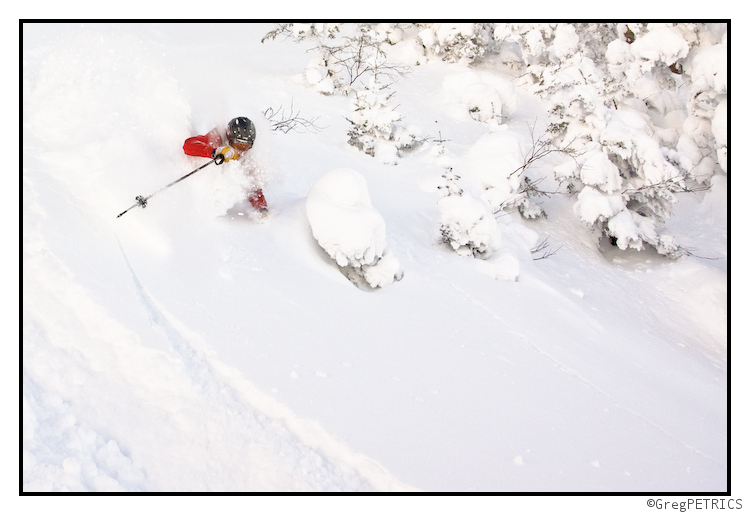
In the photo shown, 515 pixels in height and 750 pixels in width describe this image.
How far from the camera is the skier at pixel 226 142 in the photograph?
5119mm

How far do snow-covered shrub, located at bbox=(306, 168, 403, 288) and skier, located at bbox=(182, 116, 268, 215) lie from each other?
717 mm

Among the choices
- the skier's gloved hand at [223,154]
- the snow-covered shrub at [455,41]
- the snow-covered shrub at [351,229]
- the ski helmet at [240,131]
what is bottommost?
the snow-covered shrub at [455,41]

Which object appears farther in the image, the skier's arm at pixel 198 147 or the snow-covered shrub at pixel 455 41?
the snow-covered shrub at pixel 455 41

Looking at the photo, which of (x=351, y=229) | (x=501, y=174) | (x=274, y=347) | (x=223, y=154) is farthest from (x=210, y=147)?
(x=501, y=174)

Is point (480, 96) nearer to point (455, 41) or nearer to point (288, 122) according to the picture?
point (455, 41)

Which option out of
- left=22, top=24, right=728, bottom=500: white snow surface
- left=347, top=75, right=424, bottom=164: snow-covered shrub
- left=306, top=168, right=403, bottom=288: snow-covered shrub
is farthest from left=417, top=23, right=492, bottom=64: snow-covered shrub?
left=306, top=168, right=403, bottom=288: snow-covered shrub

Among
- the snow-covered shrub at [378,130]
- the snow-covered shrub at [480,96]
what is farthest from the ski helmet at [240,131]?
the snow-covered shrub at [480,96]

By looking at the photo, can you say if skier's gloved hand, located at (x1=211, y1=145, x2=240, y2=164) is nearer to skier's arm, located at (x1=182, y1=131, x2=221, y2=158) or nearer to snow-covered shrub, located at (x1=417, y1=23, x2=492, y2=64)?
skier's arm, located at (x1=182, y1=131, x2=221, y2=158)

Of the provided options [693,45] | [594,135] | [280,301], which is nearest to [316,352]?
[280,301]

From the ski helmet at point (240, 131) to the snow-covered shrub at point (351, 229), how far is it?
841 mm

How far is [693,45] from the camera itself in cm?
1203

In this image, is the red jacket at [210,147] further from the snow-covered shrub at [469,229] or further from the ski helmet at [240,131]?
the snow-covered shrub at [469,229]

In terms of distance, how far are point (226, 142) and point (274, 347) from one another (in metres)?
2.78

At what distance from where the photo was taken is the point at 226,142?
542 cm
